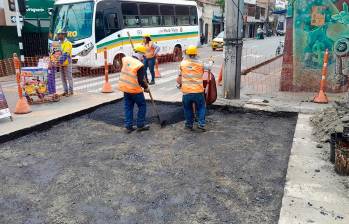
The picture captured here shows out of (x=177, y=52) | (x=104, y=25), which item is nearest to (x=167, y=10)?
(x=177, y=52)

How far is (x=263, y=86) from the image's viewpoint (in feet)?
36.8

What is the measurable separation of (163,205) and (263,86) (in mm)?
8085

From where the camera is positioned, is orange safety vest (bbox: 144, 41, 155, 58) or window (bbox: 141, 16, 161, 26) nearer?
orange safety vest (bbox: 144, 41, 155, 58)

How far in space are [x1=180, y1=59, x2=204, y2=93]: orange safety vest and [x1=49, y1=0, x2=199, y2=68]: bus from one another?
338 inches

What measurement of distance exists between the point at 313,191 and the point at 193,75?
123 inches

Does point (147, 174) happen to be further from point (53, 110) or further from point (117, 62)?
point (117, 62)

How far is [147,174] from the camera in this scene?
480 centimetres

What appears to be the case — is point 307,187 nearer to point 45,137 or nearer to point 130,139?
point 130,139

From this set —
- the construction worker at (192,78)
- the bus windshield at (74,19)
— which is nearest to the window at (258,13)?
the bus windshield at (74,19)

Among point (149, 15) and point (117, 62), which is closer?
point (117, 62)

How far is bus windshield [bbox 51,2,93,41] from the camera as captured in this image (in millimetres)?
14023

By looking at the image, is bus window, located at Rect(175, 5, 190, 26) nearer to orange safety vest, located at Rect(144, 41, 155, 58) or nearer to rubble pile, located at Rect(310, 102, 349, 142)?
orange safety vest, located at Rect(144, 41, 155, 58)

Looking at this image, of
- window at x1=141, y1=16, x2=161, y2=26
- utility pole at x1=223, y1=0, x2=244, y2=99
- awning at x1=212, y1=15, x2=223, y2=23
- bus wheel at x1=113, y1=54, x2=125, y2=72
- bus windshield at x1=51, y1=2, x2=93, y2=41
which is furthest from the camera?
awning at x1=212, y1=15, x2=223, y2=23

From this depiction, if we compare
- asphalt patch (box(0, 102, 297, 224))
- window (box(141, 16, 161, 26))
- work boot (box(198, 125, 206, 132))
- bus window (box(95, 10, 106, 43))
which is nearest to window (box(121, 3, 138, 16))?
window (box(141, 16, 161, 26))
